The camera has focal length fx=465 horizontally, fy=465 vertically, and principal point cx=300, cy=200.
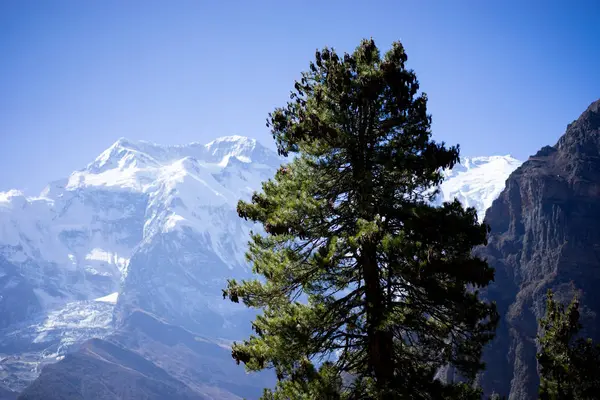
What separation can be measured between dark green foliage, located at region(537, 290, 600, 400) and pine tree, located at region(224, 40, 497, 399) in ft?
33.7

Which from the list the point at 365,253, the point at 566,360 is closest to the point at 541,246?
the point at 566,360

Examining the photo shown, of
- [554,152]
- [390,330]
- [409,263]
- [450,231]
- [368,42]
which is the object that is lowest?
[390,330]

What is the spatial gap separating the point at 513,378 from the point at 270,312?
137 m

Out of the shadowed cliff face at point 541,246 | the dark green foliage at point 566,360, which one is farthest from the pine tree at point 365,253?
the shadowed cliff face at point 541,246

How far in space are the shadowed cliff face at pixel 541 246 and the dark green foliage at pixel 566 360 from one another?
380ft

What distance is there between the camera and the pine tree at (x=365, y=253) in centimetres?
1153

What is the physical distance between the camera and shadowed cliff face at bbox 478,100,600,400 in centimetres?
13088

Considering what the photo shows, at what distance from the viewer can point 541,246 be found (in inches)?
6048

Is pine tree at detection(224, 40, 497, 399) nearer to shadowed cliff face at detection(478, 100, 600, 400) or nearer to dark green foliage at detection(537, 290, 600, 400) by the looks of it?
dark green foliage at detection(537, 290, 600, 400)

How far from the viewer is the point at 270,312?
13.6 meters

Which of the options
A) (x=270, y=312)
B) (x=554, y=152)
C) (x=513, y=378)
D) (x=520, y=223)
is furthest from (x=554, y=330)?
(x=554, y=152)

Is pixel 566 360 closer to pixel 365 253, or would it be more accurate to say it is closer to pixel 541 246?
pixel 365 253

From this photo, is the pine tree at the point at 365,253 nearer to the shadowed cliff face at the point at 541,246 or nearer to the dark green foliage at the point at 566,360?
the dark green foliage at the point at 566,360

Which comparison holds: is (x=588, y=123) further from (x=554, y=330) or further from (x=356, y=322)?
(x=356, y=322)
